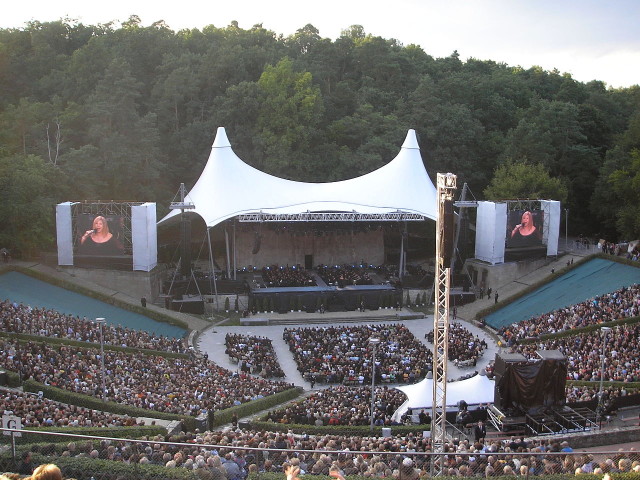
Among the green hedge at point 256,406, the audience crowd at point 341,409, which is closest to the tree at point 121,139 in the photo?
the green hedge at point 256,406

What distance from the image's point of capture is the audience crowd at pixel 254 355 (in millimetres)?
22906

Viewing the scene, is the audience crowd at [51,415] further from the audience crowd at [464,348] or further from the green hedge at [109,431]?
the audience crowd at [464,348]

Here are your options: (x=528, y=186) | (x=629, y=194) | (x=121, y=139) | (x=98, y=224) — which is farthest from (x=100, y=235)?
(x=629, y=194)

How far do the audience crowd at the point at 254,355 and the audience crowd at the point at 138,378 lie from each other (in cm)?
160

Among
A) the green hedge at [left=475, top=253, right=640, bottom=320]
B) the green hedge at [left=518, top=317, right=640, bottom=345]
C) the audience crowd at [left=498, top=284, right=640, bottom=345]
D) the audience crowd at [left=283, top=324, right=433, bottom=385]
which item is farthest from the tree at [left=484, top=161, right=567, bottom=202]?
the audience crowd at [left=283, top=324, right=433, bottom=385]

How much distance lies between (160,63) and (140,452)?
4348 cm

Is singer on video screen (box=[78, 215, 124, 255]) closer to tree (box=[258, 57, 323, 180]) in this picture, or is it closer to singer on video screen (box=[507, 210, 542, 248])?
tree (box=[258, 57, 323, 180])

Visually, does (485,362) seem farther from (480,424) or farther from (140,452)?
(140,452)

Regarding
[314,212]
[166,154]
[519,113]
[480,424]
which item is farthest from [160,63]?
[480,424]

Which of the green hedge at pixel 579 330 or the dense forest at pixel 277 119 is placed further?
the dense forest at pixel 277 119

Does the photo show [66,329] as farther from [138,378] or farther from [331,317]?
[331,317]

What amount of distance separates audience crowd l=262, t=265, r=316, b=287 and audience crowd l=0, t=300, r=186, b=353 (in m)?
8.81

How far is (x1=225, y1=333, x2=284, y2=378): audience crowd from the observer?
Result: 2291cm

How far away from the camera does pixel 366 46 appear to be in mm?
51438
